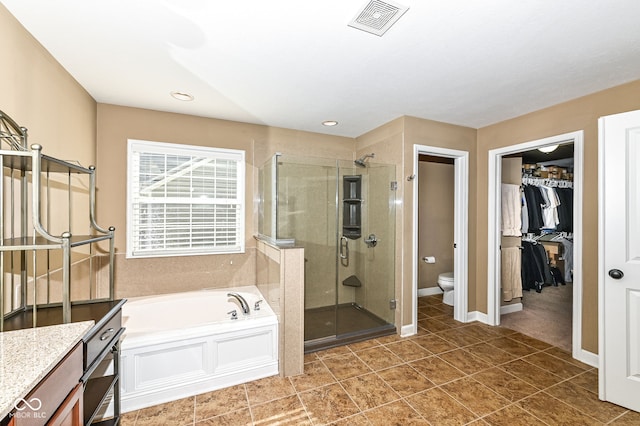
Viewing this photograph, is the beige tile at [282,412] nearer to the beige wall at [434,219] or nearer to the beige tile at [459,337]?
the beige tile at [459,337]

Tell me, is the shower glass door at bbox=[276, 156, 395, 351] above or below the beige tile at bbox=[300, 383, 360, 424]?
above

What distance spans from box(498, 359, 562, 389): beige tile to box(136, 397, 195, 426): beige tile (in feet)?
8.61

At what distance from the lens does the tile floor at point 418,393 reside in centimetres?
187

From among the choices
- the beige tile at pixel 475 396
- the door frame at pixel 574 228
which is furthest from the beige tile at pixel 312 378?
the door frame at pixel 574 228

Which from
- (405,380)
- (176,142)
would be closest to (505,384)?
(405,380)

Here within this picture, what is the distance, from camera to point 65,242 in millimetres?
1239

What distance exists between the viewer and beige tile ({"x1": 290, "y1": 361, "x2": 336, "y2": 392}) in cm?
224

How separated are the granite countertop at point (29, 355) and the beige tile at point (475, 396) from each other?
2.41 meters

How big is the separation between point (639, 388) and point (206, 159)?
4.23 meters

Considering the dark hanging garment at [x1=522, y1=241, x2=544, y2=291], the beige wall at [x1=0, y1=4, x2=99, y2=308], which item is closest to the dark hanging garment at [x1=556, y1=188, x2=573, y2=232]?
the dark hanging garment at [x1=522, y1=241, x2=544, y2=291]

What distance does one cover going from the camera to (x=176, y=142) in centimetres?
315

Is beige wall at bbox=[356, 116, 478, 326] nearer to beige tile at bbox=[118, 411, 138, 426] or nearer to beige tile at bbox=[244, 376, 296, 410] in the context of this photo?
beige tile at bbox=[244, 376, 296, 410]

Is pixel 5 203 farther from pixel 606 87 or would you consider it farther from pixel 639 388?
pixel 606 87

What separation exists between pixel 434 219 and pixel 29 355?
4832mm
